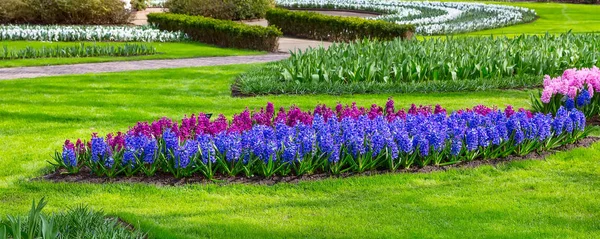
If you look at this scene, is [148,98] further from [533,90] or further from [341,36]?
[341,36]

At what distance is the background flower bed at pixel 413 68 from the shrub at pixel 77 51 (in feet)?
15.8

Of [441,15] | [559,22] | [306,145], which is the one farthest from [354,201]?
[559,22]

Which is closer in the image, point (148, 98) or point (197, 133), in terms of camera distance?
point (197, 133)

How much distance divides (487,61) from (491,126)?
15.8 feet

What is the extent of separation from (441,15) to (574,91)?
Result: 61.3 ft

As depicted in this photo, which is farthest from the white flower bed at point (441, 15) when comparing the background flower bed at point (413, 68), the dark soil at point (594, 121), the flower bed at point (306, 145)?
the flower bed at point (306, 145)

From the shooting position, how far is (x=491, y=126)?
24.6 feet

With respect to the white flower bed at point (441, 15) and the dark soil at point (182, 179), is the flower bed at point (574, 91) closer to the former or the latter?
the dark soil at point (182, 179)

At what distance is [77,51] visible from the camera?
16.8 m

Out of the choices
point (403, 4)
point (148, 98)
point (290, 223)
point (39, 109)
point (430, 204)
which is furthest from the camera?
point (403, 4)

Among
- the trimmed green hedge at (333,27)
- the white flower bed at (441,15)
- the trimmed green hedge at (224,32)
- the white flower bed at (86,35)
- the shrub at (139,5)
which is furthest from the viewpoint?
the shrub at (139,5)

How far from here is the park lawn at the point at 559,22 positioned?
23.5 m

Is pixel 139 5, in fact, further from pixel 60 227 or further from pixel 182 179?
pixel 60 227

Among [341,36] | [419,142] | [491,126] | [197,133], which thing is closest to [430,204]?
[419,142]
